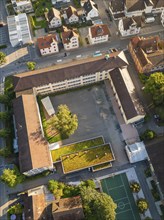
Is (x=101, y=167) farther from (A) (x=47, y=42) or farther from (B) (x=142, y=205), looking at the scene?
(A) (x=47, y=42)

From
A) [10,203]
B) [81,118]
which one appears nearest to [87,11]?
[81,118]

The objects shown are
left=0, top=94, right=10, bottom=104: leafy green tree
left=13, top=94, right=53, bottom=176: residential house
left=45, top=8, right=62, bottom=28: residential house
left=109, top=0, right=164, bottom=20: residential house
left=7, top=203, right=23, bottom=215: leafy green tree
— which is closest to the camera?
left=7, top=203, right=23, bottom=215: leafy green tree

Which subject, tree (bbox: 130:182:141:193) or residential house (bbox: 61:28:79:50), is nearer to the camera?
tree (bbox: 130:182:141:193)

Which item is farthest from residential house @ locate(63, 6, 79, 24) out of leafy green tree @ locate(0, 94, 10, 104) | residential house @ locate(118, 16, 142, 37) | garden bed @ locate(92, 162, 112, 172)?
garden bed @ locate(92, 162, 112, 172)

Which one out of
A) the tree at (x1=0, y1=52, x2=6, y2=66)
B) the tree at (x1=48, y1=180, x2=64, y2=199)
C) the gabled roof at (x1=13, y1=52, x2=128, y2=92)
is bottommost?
the tree at (x1=48, y1=180, x2=64, y2=199)

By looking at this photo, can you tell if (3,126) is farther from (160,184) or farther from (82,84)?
(160,184)

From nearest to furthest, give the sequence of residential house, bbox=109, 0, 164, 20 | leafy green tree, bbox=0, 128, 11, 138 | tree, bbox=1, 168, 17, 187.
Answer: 1. tree, bbox=1, 168, 17, 187
2. leafy green tree, bbox=0, 128, 11, 138
3. residential house, bbox=109, 0, 164, 20

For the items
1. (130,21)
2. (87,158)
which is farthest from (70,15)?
(87,158)

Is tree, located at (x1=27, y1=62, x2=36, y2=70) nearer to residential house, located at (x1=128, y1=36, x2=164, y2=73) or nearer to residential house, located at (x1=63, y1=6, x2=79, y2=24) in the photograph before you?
residential house, located at (x1=63, y1=6, x2=79, y2=24)
